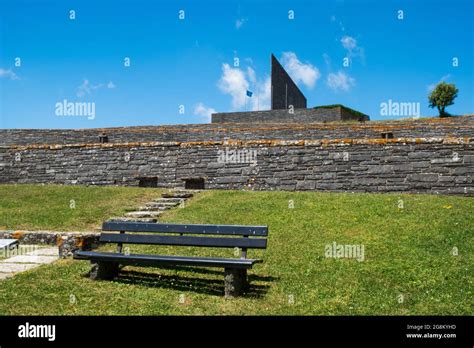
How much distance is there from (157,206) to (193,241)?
555 centimetres

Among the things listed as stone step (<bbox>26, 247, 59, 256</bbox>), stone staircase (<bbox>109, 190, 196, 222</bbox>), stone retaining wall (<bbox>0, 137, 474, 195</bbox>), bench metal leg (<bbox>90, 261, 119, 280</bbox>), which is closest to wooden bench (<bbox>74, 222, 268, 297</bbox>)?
bench metal leg (<bbox>90, 261, 119, 280</bbox>)

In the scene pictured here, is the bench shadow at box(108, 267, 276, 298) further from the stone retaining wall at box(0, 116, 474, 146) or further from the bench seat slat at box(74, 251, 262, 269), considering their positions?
the stone retaining wall at box(0, 116, 474, 146)

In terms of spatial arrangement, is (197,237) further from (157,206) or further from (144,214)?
(157,206)

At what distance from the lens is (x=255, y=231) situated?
6.64 m

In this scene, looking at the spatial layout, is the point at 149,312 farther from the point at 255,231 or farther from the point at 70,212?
the point at 70,212

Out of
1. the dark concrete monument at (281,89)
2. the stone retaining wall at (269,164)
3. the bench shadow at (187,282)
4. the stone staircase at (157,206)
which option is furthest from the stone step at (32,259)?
the dark concrete monument at (281,89)

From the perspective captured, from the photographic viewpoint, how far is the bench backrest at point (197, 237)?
21.2 feet

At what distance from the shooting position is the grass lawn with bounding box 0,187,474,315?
572 centimetres

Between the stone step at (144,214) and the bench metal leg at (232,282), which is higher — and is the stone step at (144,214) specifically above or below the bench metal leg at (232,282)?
above

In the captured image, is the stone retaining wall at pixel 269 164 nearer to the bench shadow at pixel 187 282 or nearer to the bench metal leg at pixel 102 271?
the bench shadow at pixel 187 282

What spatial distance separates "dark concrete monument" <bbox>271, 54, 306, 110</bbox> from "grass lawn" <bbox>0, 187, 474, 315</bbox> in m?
25.2

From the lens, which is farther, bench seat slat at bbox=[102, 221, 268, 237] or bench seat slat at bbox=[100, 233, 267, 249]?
bench seat slat at bbox=[102, 221, 268, 237]

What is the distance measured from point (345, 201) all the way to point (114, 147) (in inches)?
350

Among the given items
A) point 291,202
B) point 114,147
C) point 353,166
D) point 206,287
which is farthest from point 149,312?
point 114,147
